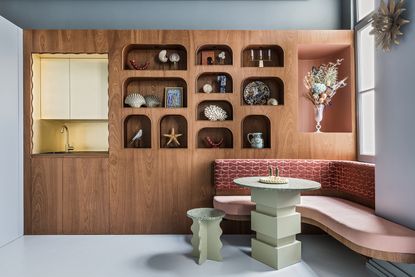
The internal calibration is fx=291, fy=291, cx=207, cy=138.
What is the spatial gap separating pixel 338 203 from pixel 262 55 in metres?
1.96

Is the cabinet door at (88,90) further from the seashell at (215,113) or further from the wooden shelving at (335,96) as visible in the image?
the wooden shelving at (335,96)

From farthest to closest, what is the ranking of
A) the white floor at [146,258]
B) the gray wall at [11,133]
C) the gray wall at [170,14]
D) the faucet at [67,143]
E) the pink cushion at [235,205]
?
the faucet at [67,143] → the gray wall at [170,14] → the gray wall at [11,133] → the pink cushion at [235,205] → the white floor at [146,258]

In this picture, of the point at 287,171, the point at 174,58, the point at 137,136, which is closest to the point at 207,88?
the point at 174,58

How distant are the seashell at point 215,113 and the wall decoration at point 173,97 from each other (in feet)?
1.15

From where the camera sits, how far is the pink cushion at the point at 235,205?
113 inches

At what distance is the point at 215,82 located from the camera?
368 cm

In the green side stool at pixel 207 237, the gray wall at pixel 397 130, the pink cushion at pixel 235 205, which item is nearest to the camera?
the gray wall at pixel 397 130

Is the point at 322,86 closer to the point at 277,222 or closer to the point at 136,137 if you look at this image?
the point at 277,222

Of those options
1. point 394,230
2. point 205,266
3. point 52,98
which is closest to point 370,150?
point 394,230

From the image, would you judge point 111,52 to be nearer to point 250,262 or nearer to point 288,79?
point 288,79

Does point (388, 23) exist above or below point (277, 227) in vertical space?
above

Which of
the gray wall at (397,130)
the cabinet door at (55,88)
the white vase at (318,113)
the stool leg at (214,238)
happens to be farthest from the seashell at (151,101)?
the gray wall at (397,130)

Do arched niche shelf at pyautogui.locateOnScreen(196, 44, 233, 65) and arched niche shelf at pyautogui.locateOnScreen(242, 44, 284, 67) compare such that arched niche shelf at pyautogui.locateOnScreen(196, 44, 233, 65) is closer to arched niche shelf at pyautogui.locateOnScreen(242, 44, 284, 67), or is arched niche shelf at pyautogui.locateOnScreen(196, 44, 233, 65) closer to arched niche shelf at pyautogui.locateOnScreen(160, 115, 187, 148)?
arched niche shelf at pyautogui.locateOnScreen(242, 44, 284, 67)

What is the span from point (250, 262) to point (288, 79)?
2.04m
